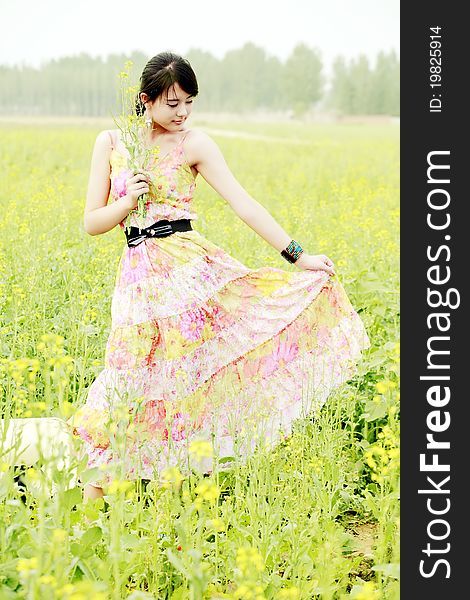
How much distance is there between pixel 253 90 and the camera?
248 ft

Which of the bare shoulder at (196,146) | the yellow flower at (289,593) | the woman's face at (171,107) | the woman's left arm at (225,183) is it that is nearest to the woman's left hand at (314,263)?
the woman's left arm at (225,183)

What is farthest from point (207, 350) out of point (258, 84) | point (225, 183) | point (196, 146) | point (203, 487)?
point (258, 84)

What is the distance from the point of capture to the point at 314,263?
3520 millimetres

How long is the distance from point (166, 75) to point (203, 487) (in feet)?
5.17

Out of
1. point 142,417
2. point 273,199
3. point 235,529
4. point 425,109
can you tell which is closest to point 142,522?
point 235,529

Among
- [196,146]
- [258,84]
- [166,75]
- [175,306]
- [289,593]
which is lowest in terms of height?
[289,593]

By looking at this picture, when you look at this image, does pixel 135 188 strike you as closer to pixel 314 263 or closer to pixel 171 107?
pixel 171 107

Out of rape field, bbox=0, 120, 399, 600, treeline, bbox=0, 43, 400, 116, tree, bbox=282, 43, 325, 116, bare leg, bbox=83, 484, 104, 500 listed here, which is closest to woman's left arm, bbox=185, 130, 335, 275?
rape field, bbox=0, 120, 399, 600

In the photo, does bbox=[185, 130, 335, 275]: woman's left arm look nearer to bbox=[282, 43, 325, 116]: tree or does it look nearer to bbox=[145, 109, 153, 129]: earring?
bbox=[145, 109, 153, 129]: earring

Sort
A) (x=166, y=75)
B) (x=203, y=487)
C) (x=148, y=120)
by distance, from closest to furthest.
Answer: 1. (x=203, y=487)
2. (x=166, y=75)
3. (x=148, y=120)

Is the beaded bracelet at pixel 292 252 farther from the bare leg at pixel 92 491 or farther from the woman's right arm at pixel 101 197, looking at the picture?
the bare leg at pixel 92 491

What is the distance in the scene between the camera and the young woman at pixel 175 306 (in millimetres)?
3131

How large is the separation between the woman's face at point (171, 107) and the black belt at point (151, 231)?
1.17 ft

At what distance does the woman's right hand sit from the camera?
10.00ft
